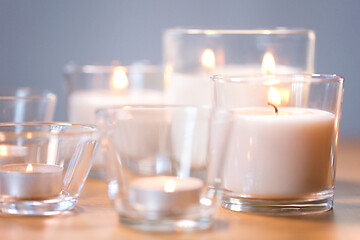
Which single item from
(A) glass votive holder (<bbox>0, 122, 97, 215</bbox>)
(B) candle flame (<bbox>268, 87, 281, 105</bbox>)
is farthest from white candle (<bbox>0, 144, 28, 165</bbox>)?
(B) candle flame (<bbox>268, 87, 281, 105</bbox>)

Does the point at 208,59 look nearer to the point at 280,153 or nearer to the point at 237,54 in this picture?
the point at 237,54

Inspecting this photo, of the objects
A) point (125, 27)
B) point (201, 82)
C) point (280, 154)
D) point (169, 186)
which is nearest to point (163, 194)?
point (169, 186)

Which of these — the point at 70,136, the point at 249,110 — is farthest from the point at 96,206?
the point at 249,110

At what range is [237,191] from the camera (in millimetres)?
646

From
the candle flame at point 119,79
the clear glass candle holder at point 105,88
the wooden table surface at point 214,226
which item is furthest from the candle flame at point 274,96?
the candle flame at point 119,79

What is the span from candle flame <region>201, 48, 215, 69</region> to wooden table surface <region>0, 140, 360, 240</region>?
10.6 inches

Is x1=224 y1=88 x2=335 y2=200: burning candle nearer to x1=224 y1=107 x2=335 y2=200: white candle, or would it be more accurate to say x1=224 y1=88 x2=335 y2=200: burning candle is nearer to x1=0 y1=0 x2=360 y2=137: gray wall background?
x1=224 y1=107 x2=335 y2=200: white candle

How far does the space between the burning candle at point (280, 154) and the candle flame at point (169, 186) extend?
3.4 inches

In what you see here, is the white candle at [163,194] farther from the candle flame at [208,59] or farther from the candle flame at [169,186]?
the candle flame at [208,59]

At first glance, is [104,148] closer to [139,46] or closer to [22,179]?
[22,179]

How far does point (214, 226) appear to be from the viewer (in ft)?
1.94

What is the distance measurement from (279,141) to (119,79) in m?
0.47

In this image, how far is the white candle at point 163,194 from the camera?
558mm

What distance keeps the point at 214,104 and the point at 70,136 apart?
0.15 m
